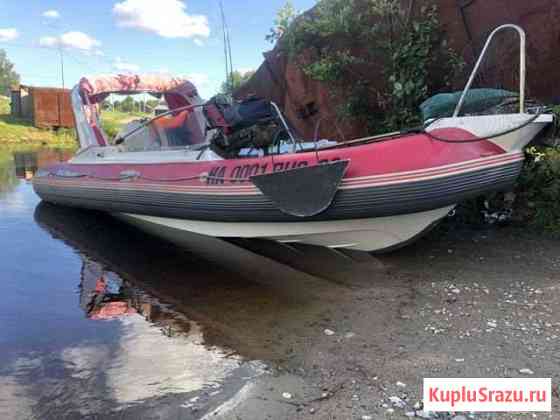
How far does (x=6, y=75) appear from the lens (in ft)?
289

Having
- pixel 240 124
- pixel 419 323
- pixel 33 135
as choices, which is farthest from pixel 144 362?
pixel 33 135

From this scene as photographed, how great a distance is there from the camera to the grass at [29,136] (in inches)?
986

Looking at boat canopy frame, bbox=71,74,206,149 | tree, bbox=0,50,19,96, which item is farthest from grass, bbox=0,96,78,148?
tree, bbox=0,50,19,96

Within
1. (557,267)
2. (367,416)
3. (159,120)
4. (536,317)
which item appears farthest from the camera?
(159,120)

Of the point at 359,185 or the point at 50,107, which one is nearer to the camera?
the point at 359,185

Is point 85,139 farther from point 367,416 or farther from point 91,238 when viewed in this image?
point 367,416

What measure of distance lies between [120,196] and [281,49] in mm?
3535

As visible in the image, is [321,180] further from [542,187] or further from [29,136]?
[29,136]

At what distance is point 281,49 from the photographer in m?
8.31

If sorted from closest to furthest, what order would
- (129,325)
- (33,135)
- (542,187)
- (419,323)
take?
1. (419,323)
2. (129,325)
3. (542,187)
4. (33,135)

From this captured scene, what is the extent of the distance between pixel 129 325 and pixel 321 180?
1.98 metres

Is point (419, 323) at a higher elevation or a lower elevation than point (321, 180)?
lower

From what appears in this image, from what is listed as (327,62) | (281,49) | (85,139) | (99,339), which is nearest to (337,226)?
(99,339)

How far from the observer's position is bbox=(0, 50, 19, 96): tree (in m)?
84.8
